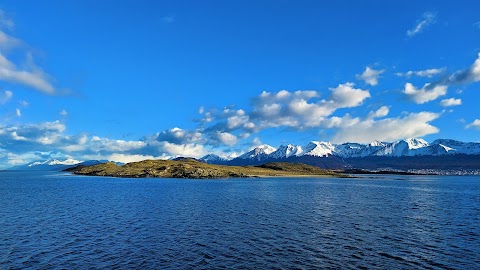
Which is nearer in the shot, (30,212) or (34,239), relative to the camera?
(34,239)

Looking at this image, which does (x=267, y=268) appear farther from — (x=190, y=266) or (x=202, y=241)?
(x=202, y=241)

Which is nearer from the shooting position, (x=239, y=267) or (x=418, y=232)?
(x=239, y=267)

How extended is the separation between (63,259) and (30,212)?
43.5 meters

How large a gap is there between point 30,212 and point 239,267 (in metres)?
59.1

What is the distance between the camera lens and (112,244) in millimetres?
47344

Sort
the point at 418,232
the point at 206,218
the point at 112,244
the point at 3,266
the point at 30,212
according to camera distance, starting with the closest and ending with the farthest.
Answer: the point at 3,266, the point at 112,244, the point at 418,232, the point at 206,218, the point at 30,212

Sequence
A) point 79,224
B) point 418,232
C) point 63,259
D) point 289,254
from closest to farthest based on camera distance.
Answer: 1. point 63,259
2. point 289,254
3. point 418,232
4. point 79,224

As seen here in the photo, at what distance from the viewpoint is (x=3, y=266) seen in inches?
1463

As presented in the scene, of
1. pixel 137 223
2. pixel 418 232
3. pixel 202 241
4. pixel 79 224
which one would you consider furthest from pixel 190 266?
pixel 418 232

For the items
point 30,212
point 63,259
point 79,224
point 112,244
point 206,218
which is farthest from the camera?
point 30,212

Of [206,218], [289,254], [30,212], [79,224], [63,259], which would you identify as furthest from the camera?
[30,212]

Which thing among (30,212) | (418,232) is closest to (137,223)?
(30,212)

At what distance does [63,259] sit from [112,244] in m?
7.91

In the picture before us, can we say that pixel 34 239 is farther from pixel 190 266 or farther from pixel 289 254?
pixel 289 254
